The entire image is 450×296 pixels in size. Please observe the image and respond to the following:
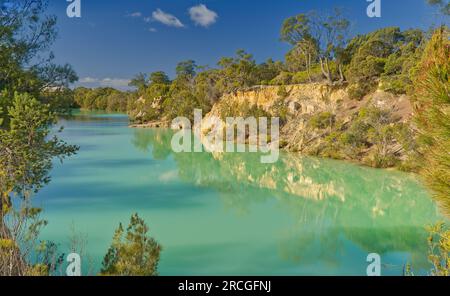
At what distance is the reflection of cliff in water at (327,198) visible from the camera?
929cm

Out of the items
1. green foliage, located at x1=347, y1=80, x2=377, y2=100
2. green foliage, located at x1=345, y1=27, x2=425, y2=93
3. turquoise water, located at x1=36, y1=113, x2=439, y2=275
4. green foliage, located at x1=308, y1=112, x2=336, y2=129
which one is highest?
green foliage, located at x1=345, y1=27, x2=425, y2=93

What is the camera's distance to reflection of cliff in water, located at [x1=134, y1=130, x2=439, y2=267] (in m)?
9.29

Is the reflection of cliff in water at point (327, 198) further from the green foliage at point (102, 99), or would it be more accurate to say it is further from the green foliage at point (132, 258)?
the green foliage at point (102, 99)

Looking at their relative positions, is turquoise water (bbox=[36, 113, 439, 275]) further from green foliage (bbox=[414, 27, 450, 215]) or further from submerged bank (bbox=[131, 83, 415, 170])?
green foliage (bbox=[414, 27, 450, 215])

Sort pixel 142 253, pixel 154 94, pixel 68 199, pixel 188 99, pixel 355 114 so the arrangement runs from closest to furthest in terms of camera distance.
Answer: pixel 142 253
pixel 68 199
pixel 355 114
pixel 188 99
pixel 154 94

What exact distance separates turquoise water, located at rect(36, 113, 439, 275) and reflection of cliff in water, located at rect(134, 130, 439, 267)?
4cm

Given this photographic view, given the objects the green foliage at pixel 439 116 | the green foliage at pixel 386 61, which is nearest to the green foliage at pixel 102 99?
the green foliage at pixel 386 61

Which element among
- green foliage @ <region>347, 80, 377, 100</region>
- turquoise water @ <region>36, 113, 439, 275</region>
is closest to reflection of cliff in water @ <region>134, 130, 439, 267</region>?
turquoise water @ <region>36, 113, 439, 275</region>

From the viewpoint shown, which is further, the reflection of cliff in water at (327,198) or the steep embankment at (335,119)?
the steep embankment at (335,119)

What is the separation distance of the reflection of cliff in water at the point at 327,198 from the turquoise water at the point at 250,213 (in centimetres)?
4
